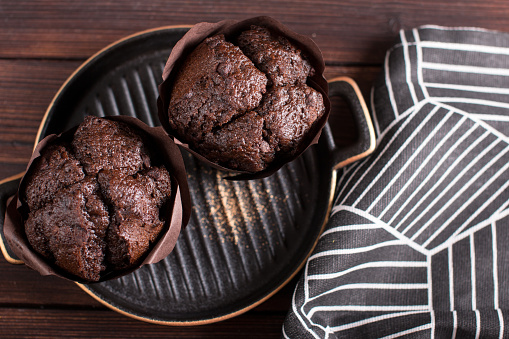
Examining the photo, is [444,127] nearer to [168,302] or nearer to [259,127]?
[259,127]

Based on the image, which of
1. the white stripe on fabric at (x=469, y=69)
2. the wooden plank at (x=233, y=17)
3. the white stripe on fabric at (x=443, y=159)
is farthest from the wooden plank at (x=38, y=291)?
the white stripe on fabric at (x=469, y=69)

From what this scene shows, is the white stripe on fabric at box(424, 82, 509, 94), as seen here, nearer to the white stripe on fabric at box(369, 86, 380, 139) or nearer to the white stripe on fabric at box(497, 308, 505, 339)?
the white stripe on fabric at box(369, 86, 380, 139)

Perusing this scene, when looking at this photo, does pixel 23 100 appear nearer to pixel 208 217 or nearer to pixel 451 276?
pixel 208 217

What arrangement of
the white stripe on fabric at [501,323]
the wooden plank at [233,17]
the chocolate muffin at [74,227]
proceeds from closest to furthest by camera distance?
the chocolate muffin at [74,227], the white stripe on fabric at [501,323], the wooden plank at [233,17]

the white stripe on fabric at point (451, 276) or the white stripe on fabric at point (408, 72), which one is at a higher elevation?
the white stripe on fabric at point (408, 72)


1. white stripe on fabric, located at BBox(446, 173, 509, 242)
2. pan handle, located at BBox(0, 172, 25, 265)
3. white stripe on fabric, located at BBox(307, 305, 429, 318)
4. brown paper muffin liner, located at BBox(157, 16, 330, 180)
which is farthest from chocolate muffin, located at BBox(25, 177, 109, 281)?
white stripe on fabric, located at BBox(446, 173, 509, 242)

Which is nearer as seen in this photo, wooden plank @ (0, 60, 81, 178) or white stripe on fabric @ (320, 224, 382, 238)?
white stripe on fabric @ (320, 224, 382, 238)

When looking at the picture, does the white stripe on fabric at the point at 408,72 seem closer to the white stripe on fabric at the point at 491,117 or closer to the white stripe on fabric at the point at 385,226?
the white stripe on fabric at the point at 491,117

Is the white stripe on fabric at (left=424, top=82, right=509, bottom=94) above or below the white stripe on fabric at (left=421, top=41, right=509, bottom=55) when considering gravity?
below
